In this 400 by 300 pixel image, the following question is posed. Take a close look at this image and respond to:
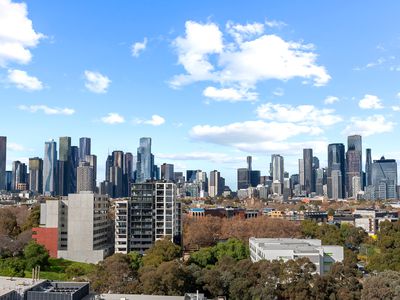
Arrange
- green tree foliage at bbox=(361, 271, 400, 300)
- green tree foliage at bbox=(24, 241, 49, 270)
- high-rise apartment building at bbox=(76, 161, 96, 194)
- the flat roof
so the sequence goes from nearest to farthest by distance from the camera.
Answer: the flat roof
green tree foliage at bbox=(361, 271, 400, 300)
green tree foliage at bbox=(24, 241, 49, 270)
high-rise apartment building at bbox=(76, 161, 96, 194)

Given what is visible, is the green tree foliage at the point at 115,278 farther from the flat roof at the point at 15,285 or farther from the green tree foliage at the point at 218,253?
the green tree foliage at the point at 218,253

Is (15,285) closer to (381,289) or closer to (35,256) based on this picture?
(35,256)

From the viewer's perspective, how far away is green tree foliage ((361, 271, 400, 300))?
30.6 metres

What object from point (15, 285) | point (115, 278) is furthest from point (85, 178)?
point (15, 285)

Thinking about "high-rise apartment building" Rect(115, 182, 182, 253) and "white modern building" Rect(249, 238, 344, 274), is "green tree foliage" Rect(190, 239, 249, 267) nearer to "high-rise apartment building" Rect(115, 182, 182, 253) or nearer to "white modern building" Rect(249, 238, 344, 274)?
"white modern building" Rect(249, 238, 344, 274)

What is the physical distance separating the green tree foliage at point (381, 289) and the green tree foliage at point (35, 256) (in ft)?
90.6

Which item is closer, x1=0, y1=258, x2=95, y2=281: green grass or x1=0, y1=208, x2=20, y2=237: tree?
x1=0, y1=258, x2=95, y2=281: green grass

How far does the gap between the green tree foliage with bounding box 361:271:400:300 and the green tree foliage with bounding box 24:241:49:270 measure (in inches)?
1088

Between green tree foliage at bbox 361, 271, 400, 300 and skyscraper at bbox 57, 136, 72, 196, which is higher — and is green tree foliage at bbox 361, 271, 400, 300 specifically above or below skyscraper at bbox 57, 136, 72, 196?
below

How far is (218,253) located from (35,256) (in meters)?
17.1

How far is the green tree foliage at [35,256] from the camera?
42.3m

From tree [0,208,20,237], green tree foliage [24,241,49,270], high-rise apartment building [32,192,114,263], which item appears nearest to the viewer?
green tree foliage [24,241,49,270]

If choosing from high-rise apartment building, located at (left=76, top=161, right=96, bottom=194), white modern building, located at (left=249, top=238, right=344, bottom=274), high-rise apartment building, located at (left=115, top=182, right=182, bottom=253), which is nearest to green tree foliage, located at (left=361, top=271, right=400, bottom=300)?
white modern building, located at (left=249, top=238, right=344, bottom=274)

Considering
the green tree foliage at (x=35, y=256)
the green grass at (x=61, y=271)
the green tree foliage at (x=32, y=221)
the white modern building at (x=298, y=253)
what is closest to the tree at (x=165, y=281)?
the green grass at (x=61, y=271)
